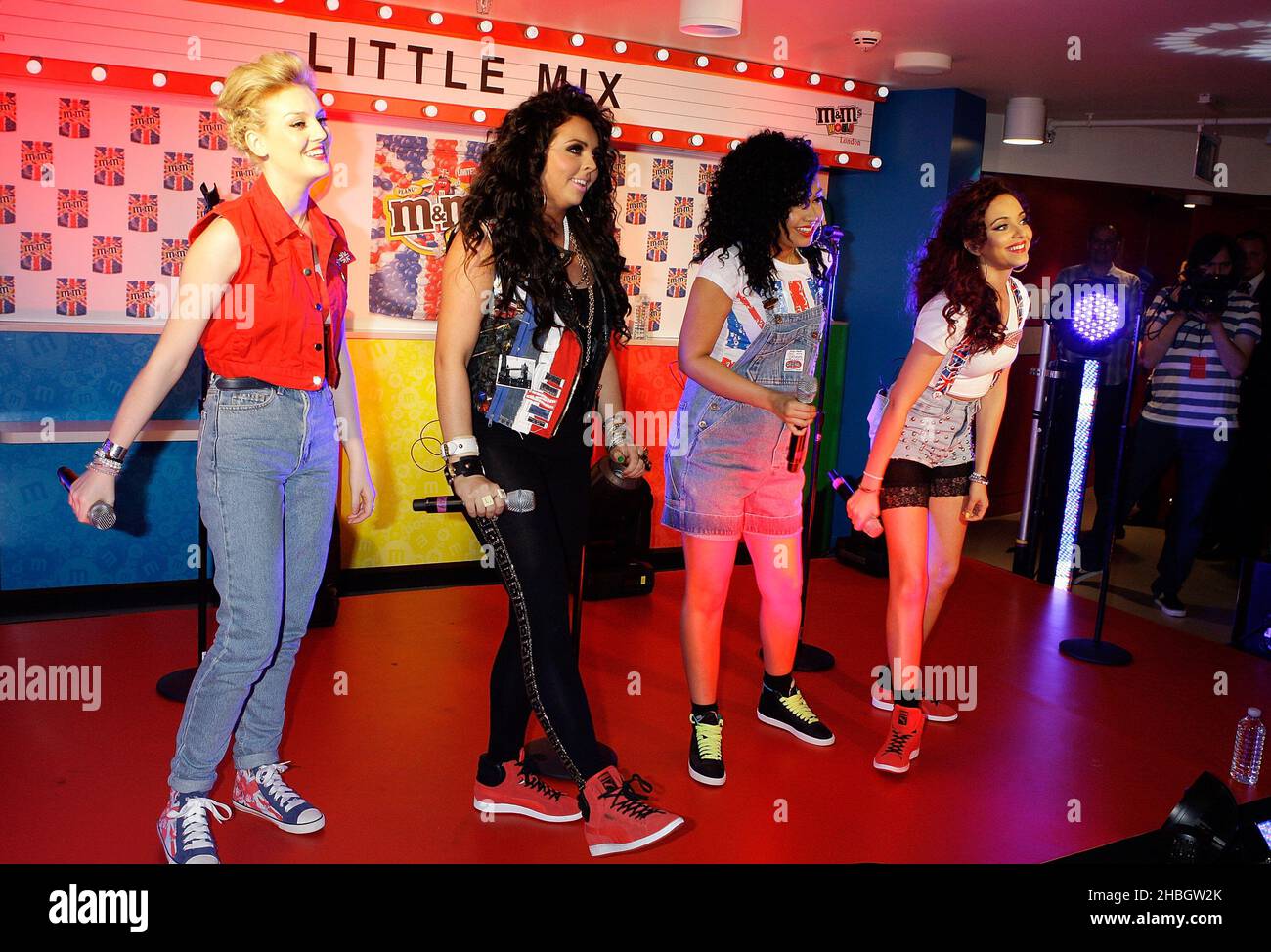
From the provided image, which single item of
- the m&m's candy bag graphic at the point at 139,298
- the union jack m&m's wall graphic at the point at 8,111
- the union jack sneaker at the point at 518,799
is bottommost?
the union jack sneaker at the point at 518,799

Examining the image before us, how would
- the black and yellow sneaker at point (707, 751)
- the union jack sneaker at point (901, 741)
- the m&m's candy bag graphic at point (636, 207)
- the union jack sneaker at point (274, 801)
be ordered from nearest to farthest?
the union jack sneaker at point (274, 801), the black and yellow sneaker at point (707, 751), the union jack sneaker at point (901, 741), the m&m's candy bag graphic at point (636, 207)

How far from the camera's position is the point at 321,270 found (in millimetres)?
2359

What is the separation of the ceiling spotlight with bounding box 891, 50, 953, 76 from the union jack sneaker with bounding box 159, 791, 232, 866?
4204mm

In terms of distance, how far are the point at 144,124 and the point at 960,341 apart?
3.21 metres

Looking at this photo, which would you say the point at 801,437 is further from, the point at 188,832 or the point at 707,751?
the point at 188,832

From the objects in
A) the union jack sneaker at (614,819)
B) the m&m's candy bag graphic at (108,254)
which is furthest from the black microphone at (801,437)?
the m&m's candy bag graphic at (108,254)

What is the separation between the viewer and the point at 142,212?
427 cm

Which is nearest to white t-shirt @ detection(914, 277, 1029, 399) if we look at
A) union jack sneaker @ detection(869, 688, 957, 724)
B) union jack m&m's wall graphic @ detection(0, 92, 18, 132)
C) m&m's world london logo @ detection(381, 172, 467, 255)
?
union jack sneaker @ detection(869, 688, 957, 724)

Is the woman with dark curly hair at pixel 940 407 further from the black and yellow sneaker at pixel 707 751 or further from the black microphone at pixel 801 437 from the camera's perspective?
the black and yellow sneaker at pixel 707 751

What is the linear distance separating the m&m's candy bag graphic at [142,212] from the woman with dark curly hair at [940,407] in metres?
2.97

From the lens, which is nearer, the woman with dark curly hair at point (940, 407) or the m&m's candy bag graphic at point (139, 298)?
the woman with dark curly hair at point (940, 407)

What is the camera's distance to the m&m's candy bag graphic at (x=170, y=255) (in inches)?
171
